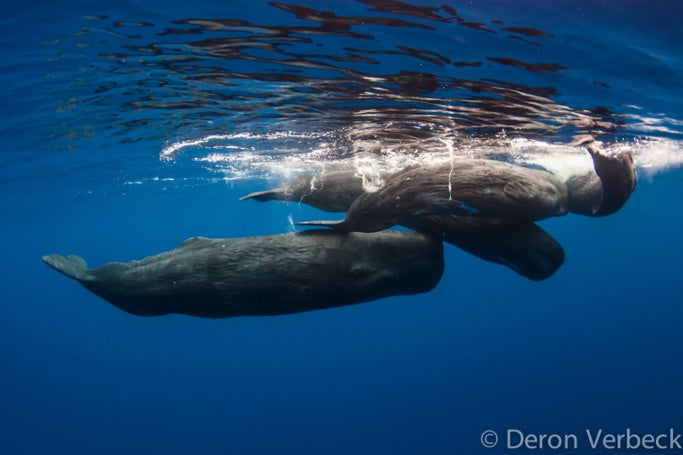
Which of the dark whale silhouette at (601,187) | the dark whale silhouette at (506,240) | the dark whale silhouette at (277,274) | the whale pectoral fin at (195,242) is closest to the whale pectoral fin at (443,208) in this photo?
the dark whale silhouette at (506,240)

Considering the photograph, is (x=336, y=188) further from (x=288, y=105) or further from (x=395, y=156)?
(x=395, y=156)

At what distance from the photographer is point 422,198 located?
4.80 m

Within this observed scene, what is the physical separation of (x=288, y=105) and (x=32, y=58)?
498 cm

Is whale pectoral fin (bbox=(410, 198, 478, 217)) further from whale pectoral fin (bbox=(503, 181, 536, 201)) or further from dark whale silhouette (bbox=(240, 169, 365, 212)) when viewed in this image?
dark whale silhouette (bbox=(240, 169, 365, 212))

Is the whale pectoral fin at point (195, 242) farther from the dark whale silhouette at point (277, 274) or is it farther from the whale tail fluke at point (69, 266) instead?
the whale tail fluke at point (69, 266)

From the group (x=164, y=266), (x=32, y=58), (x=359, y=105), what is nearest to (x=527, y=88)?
(x=359, y=105)

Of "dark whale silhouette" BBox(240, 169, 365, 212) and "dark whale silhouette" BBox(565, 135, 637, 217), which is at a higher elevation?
"dark whale silhouette" BBox(565, 135, 637, 217)

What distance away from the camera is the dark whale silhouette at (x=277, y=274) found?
14.9 ft

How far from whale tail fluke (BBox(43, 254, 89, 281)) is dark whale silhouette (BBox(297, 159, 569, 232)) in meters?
2.67

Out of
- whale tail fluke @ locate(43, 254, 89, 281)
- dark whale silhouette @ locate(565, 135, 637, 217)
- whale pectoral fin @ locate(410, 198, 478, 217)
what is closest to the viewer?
whale pectoral fin @ locate(410, 198, 478, 217)

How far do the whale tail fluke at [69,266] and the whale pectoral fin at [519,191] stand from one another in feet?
16.0

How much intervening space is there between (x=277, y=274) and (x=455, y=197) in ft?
6.74

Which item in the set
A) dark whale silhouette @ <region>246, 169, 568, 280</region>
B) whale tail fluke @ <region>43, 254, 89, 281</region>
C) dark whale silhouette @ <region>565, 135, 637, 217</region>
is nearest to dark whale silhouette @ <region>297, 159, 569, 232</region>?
dark whale silhouette @ <region>246, 169, 568, 280</region>

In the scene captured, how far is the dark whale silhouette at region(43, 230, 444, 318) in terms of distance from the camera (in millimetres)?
4551
